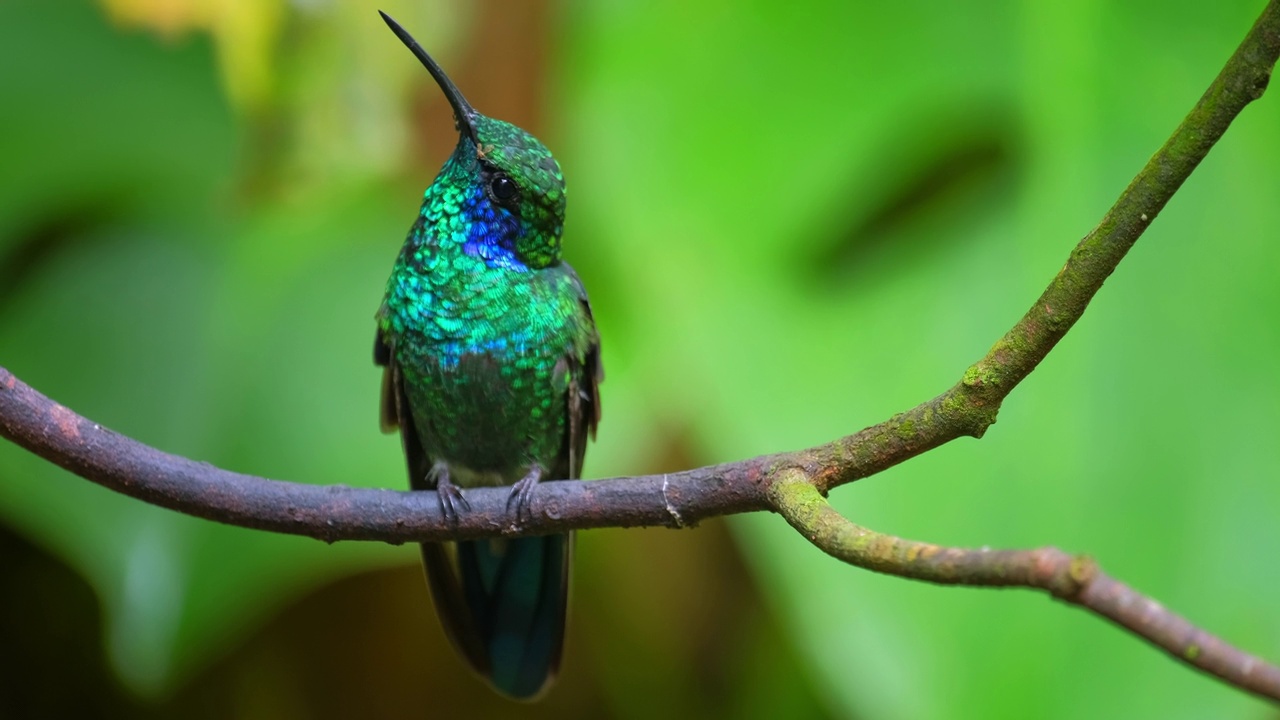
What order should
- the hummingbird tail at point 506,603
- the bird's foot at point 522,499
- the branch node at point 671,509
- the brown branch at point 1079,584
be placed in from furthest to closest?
the hummingbird tail at point 506,603, the bird's foot at point 522,499, the branch node at point 671,509, the brown branch at point 1079,584

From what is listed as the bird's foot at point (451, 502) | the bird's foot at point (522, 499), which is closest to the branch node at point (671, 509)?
the bird's foot at point (522, 499)

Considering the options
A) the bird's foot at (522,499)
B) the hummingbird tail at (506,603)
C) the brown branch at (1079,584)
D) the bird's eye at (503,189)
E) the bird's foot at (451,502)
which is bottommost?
the hummingbird tail at (506,603)

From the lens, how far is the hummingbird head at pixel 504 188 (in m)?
1.72

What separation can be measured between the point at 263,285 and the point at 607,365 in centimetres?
74

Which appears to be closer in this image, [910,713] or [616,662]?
[910,713]

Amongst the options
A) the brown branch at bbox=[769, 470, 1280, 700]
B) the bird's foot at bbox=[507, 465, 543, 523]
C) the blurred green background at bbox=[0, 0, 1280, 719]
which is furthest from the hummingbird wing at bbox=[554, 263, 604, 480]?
the brown branch at bbox=[769, 470, 1280, 700]

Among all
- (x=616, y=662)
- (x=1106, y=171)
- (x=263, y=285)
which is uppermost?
(x=1106, y=171)

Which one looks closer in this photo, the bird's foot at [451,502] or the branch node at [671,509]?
the branch node at [671,509]

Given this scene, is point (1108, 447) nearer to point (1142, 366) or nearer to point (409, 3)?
point (1142, 366)

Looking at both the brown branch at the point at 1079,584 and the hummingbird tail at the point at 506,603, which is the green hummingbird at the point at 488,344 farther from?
the brown branch at the point at 1079,584

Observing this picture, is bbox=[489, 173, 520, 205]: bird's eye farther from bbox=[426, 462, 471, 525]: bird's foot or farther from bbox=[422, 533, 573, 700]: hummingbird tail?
bbox=[422, 533, 573, 700]: hummingbird tail

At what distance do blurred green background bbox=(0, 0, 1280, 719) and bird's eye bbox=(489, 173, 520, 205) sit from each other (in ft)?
1.45

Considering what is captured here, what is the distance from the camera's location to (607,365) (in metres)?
2.27

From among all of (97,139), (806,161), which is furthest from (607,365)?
(97,139)
